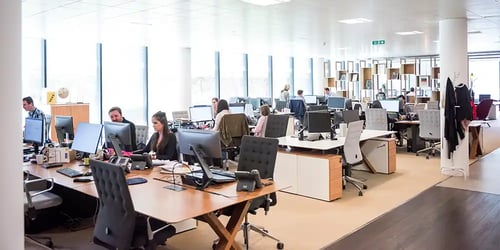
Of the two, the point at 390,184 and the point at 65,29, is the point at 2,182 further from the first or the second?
the point at 65,29

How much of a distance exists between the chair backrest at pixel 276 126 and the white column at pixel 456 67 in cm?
262

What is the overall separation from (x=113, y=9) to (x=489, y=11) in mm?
5633

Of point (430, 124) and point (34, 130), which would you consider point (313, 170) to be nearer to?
point (34, 130)

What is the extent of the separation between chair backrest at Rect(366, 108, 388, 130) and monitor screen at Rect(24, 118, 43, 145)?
6.59m

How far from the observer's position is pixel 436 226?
4.56m

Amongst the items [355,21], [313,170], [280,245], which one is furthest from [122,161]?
[355,21]

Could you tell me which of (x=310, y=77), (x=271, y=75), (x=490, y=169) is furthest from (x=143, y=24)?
(x=310, y=77)

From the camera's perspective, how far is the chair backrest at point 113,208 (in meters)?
2.80

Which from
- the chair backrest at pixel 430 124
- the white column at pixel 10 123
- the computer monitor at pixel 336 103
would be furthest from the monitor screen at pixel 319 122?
the computer monitor at pixel 336 103

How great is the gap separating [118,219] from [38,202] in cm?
157

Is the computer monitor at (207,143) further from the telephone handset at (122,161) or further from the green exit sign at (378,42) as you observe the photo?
the green exit sign at (378,42)

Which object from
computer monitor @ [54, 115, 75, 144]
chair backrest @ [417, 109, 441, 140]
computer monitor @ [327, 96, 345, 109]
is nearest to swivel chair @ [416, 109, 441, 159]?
chair backrest @ [417, 109, 441, 140]

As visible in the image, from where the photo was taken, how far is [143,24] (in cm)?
765

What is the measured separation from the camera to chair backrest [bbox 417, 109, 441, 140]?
8.44 metres
